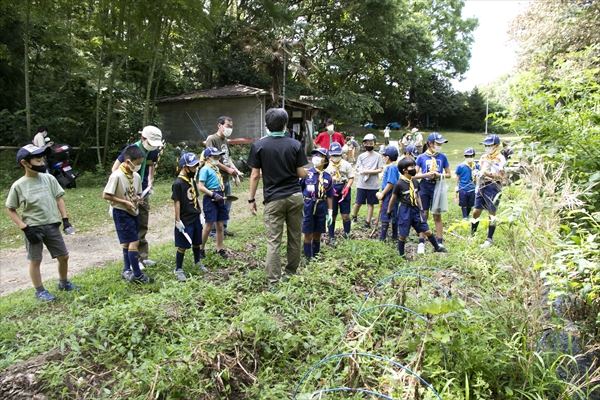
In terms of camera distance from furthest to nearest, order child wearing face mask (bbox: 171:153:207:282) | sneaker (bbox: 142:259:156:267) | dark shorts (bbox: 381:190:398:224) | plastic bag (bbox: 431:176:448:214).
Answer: dark shorts (bbox: 381:190:398:224), plastic bag (bbox: 431:176:448:214), sneaker (bbox: 142:259:156:267), child wearing face mask (bbox: 171:153:207:282)

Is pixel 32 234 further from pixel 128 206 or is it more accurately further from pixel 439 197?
pixel 439 197

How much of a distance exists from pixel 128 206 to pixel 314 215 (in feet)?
7.77

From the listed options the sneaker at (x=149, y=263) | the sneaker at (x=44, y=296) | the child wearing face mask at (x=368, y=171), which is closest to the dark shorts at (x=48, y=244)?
the sneaker at (x=44, y=296)

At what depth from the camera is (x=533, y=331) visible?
3.06 metres

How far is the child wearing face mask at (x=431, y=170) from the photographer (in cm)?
685

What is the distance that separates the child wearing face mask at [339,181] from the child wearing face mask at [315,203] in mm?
1010

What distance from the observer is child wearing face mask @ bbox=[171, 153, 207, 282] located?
215 inches

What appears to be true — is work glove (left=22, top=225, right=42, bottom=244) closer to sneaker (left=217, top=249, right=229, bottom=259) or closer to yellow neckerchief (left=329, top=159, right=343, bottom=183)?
sneaker (left=217, top=249, right=229, bottom=259)

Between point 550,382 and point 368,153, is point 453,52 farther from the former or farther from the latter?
point 550,382

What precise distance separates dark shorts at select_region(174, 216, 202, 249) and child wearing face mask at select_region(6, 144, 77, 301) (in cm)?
125

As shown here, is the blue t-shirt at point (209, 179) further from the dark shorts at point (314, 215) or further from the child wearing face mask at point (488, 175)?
the child wearing face mask at point (488, 175)

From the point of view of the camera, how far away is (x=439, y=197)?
7.00 metres

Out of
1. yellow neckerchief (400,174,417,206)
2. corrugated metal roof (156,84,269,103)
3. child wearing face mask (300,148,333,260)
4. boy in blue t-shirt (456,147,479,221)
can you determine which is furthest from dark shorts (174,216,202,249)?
corrugated metal roof (156,84,269,103)

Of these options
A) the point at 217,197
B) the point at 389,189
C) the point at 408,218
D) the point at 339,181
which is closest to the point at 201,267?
the point at 217,197
